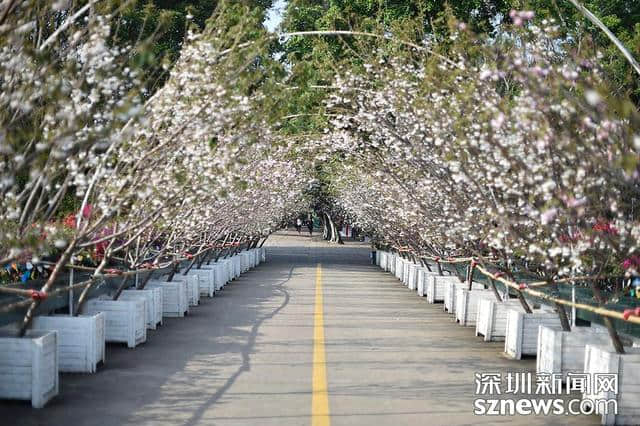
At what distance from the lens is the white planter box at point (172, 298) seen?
72.7 feet

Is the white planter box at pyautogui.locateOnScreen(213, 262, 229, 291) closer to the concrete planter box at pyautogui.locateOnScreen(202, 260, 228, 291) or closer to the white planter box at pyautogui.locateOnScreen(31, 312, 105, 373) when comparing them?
the concrete planter box at pyautogui.locateOnScreen(202, 260, 228, 291)

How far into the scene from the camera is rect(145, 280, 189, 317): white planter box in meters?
22.2

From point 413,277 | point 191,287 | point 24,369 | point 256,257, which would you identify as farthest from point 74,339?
point 256,257

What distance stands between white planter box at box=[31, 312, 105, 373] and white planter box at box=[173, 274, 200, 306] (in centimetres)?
961

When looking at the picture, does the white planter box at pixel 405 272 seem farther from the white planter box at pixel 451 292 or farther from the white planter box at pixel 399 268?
the white planter box at pixel 451 292

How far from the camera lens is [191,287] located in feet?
81.0

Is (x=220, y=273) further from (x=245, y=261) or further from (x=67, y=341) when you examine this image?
(x=67, y=341)

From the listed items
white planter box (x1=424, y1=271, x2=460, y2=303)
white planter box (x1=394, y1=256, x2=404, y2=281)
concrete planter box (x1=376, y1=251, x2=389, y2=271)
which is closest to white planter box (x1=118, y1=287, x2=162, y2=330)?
white planter box (x1=424, y1=271, x2=460, y2=303)

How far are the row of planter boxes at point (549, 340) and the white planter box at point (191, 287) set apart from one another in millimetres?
6234

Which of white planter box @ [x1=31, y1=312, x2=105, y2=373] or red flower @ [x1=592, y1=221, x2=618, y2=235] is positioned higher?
red flower @ [x1=592, y1=221, x2=618, y2=235]

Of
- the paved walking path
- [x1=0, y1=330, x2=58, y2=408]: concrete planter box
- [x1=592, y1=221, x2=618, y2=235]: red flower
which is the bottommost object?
the paved walking path

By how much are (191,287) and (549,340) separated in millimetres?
12831

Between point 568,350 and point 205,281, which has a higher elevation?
point 568,350

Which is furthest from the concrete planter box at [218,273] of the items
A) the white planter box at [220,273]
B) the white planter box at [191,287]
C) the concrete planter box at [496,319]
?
the concrete planter box at [496,319]
